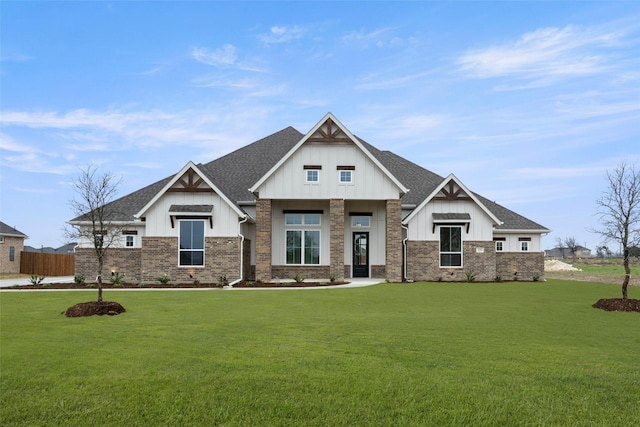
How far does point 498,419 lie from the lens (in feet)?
17.9

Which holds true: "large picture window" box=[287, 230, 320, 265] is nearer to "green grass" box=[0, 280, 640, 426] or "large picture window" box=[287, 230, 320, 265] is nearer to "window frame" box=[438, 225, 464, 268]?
"window frame" box=[438, 225, 464, 268]

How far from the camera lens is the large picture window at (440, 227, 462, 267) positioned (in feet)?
91.5

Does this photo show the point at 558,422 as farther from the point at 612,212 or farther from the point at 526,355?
the point at 612,212

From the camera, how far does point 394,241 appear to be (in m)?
26.2

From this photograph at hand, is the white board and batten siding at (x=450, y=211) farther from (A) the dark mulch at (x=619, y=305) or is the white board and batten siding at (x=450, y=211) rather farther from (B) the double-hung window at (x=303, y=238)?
(A) the dark mulch at (x=619, y=305)

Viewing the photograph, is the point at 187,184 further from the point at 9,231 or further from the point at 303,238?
the point at 9,231

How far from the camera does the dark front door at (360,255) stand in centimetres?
2897

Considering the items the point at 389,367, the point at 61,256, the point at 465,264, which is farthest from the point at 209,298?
the point at 61,256

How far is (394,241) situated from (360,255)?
11.2 feet

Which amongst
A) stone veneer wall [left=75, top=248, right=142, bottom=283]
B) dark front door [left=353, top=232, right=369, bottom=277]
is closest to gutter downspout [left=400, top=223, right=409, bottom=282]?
dark front door [left=353, top=232, right=369, bottom=277]

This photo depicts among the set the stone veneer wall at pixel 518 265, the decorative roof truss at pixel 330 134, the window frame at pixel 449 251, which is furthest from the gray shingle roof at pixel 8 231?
the stone veneer wall at pixel 518 265

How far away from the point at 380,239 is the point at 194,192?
35.9 feet

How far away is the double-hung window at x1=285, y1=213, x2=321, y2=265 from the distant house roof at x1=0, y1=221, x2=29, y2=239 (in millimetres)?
27688

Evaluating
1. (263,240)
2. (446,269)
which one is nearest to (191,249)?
(263,240)
